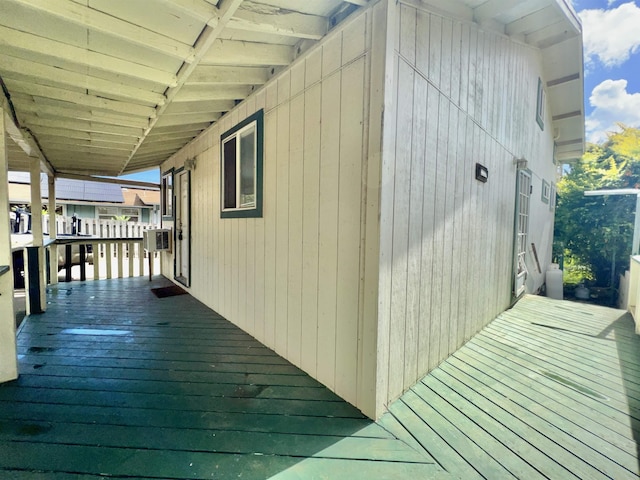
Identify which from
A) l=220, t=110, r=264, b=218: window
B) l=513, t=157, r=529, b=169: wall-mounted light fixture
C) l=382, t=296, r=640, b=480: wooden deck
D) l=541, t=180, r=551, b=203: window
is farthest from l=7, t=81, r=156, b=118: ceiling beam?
l=541, t=180, r=551, b=203: window

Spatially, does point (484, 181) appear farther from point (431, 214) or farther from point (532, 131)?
point (532, 131)

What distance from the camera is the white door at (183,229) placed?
4746 mm

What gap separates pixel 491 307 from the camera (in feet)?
11.8

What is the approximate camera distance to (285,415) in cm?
175

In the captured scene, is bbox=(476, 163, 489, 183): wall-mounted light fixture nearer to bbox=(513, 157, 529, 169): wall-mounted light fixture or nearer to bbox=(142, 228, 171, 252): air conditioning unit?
bbox=(513, 157, 529, 169): wall-mounted light fixture

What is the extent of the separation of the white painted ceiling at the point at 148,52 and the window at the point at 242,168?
336 mm

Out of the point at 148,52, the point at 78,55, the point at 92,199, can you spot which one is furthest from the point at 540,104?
the point at 92,199

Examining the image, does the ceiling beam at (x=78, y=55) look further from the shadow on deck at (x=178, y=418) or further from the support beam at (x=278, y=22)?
the shadow on deck at (x=178, y=418)

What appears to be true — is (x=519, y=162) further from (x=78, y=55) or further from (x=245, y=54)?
(x=78, y=55)

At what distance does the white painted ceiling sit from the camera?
1.58m

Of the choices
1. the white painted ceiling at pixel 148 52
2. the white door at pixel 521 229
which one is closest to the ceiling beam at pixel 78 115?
the white painted ceiling at pixel 148 52

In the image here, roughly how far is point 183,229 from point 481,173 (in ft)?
14.9

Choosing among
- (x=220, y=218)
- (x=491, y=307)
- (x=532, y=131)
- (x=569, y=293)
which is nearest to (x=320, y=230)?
(x=220, y=218)

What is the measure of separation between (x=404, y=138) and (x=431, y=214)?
653mm
